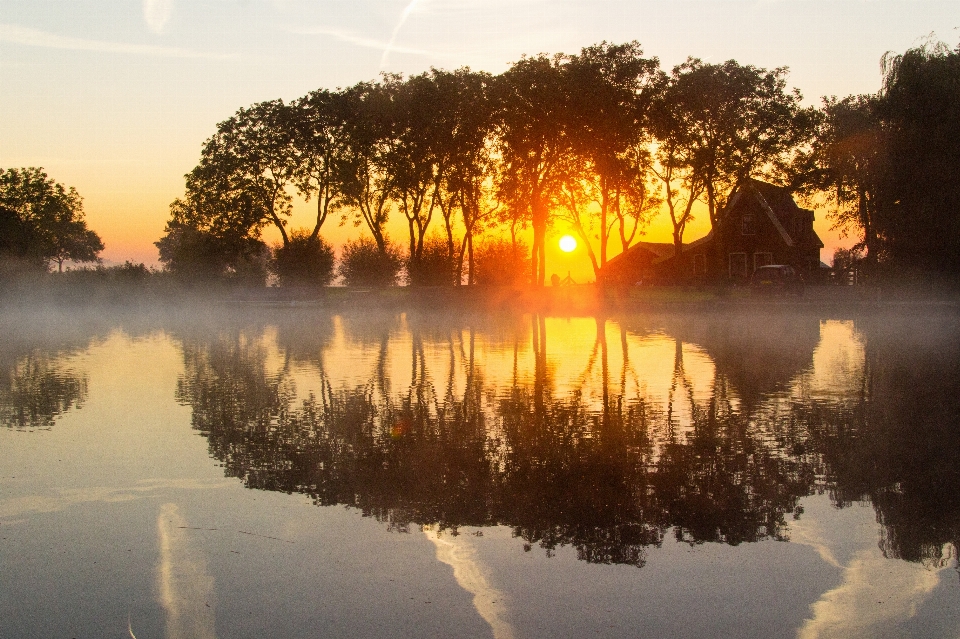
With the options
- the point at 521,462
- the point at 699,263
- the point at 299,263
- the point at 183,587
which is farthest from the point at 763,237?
the point at 183,587

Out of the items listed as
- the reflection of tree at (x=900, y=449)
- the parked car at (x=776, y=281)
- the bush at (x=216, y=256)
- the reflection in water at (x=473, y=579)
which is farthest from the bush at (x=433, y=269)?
the reflection in water at (x=473, y=579)

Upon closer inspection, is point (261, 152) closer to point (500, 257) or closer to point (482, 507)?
point (500, 257)

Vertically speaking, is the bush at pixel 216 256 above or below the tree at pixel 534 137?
below

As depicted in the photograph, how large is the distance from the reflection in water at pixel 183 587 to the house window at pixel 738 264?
2755 inches

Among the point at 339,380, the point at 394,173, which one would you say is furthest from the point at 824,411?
the point at 394,173

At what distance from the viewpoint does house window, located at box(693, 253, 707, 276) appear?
7738 cm

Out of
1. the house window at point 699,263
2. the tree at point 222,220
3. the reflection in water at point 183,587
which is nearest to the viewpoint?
the reflection in water at point 183,587

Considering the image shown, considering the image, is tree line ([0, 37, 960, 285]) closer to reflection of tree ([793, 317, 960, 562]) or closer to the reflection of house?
the reflection of house

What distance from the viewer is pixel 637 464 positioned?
8508 mm

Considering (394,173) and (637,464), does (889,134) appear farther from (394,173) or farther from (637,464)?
(637,464)

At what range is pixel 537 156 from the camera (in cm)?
5788

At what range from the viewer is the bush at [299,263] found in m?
60.4

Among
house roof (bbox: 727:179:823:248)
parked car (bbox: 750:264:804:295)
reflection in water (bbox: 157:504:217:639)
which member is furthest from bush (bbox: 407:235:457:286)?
reflection in water (bbox: 157:504:217:639)

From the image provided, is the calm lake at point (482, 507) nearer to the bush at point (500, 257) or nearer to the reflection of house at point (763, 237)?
the reflection of house at point (763, 237)
